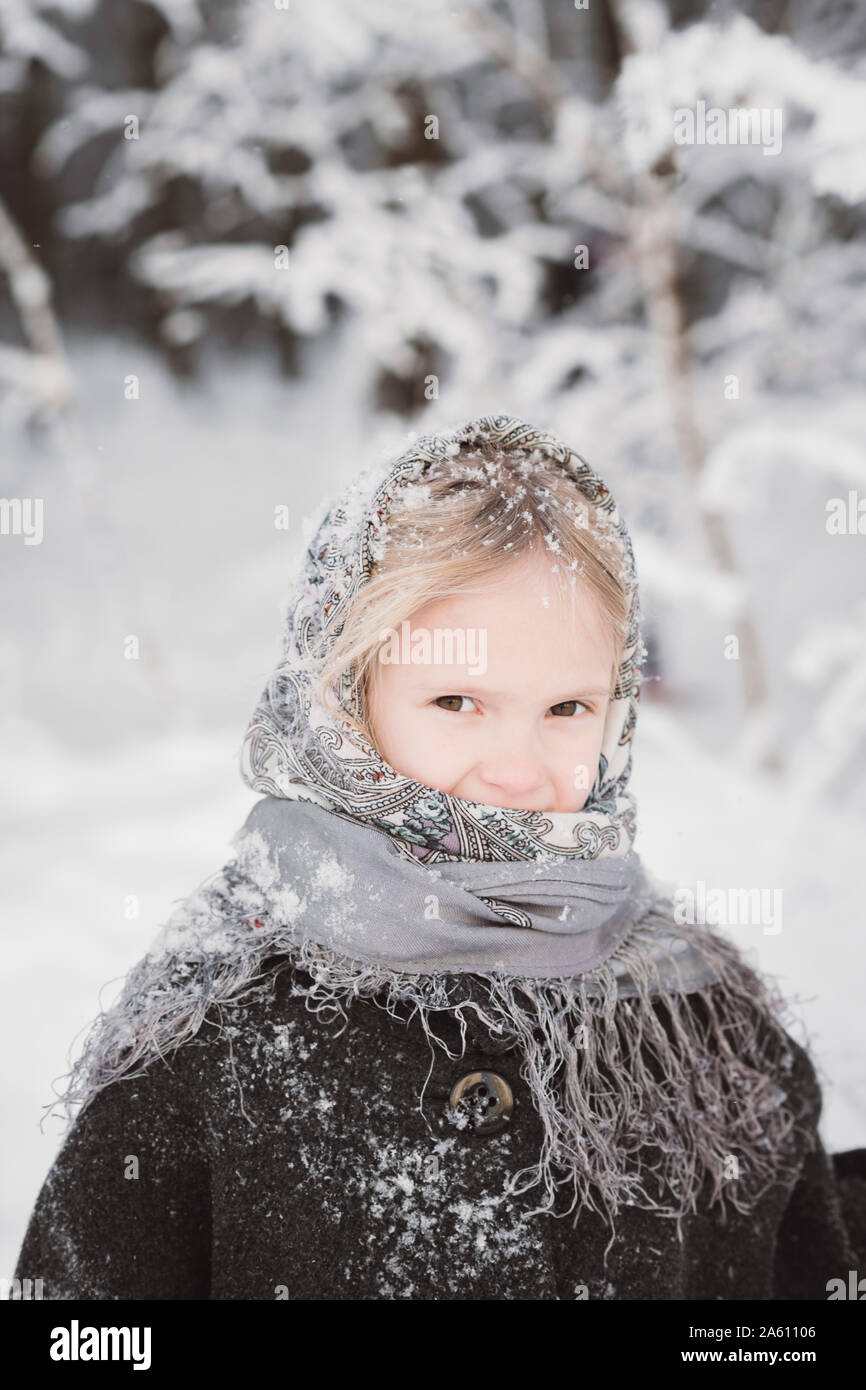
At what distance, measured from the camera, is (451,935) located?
0.96 m

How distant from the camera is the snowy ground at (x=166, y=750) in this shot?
182cm

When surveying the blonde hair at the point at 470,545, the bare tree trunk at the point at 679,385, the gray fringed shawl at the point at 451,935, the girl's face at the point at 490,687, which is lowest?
the gray fringed shawl at the point at 451,935

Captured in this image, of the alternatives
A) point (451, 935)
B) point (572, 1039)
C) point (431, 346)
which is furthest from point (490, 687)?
point (431, 346)

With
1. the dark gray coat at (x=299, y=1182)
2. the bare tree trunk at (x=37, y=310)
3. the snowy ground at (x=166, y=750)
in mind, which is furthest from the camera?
the bare tree trunk at (x=37, y=310)

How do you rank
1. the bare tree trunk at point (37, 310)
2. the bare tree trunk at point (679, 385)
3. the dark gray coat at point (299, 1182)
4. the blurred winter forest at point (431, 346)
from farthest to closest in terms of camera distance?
1. the bare tree trunk at point (37, 310)
2. the bare tree trunk at point (679, 385)
3. the blurred winter forest at point (431, 346)
4. the dark gray coat at point (299, 1182)

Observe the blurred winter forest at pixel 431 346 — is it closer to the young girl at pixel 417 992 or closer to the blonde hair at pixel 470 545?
the young girl at pixel 417 992

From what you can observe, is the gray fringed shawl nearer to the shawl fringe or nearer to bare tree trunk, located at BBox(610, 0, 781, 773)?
the shawl fringe

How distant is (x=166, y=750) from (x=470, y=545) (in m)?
2.61

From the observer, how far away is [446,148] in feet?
12.6

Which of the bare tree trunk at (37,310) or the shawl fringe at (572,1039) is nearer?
the shawl fringe at (572,1039)

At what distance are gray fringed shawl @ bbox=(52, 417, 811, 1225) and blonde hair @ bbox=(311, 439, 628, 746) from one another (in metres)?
0.02

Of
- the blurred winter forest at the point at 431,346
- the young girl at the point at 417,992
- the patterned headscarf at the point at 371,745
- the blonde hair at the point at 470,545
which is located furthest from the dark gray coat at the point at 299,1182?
the blurred winter forest at the point at 431,346

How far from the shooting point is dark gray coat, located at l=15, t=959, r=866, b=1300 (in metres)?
0.94
